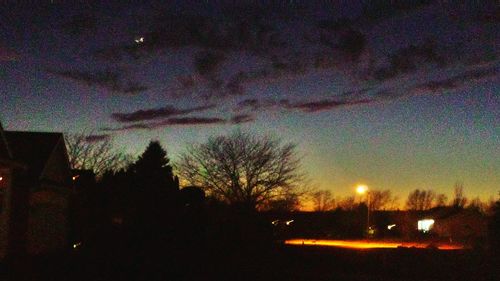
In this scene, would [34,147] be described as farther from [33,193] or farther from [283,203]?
[283,203]

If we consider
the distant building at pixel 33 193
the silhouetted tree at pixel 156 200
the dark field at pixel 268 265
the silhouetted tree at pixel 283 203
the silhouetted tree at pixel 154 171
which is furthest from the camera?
the silhouetted tree at pixel 283 203

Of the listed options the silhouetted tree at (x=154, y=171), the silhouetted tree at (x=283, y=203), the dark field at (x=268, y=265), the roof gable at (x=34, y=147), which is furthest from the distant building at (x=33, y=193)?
the silhouetted tree at (x=283, y=203)

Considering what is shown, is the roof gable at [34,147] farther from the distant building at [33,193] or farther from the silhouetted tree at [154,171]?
the silhouetted tree at [154,171]

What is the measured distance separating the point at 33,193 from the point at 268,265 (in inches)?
391

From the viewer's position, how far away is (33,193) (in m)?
25.0

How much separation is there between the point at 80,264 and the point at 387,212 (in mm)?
91847

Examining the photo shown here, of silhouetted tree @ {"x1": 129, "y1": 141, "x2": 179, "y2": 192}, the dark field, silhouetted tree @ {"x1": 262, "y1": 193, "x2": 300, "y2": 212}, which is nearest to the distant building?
the dark field

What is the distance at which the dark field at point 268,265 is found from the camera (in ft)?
63.8

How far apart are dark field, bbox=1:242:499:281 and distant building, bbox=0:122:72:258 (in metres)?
1.43

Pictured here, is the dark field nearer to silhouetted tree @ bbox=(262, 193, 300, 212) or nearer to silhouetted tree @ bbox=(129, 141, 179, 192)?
silhouetted tree @ bbox=(129, 141, 179, 192)

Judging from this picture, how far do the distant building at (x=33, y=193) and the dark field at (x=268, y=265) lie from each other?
4.69 ft

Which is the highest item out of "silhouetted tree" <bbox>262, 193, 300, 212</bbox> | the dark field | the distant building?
"silhouetted tree" <bbox>262, 193, 300, 212</bbox>

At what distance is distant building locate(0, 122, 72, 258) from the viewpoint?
73.2 feet

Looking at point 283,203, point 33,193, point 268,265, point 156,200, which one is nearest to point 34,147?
point 33,193
